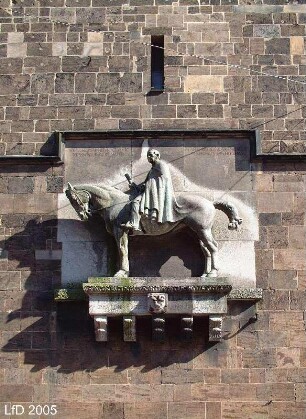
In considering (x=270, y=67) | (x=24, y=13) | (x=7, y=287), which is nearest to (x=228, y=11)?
(x=270, y=67)

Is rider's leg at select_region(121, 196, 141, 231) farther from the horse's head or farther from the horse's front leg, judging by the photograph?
the horse's head

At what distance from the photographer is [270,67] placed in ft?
46.0

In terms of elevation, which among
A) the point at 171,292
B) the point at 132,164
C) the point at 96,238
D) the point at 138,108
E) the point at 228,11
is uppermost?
the point at 228,11

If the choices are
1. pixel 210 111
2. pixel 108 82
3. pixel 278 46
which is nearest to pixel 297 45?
pixel 278 46

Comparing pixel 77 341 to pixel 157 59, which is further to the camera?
pixel 157 59

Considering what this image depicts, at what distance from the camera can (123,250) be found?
12.7 m

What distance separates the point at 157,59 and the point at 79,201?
9.40 ft

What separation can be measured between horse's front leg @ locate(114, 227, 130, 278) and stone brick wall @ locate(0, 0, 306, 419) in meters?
0.84

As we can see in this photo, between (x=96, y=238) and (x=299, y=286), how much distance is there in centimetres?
298

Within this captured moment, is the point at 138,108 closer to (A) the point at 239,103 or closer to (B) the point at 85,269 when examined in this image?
(A) the point at 239,103

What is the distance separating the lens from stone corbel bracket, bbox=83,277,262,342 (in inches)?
486

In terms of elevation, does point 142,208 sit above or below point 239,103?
below

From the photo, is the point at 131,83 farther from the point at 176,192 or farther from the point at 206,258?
the point at 206,258

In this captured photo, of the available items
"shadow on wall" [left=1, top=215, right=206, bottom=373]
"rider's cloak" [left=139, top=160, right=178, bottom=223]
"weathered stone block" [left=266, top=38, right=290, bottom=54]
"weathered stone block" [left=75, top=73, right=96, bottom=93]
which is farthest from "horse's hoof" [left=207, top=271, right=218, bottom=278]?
"weathered stone block" [left=266, top=38, right=290, bottom=54]
